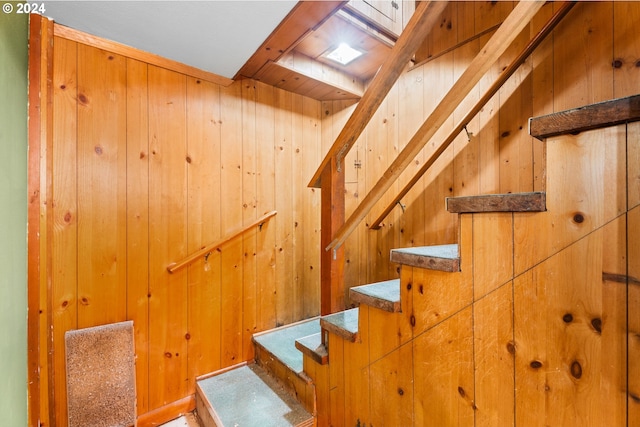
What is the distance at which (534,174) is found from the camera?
1.42 metres

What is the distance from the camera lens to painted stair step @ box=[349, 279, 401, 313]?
1.18m

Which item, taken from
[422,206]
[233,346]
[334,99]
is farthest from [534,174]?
[233,346]

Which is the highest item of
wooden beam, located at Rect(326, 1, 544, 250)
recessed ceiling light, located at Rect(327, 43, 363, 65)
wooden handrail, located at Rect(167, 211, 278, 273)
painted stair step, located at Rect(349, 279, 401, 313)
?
recessed ceiling light, located at Rect(327, 43, 363, 65)

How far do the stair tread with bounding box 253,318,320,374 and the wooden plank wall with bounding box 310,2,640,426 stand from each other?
26 cm

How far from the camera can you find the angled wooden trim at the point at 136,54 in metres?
1.47

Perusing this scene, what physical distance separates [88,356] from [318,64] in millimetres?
2467

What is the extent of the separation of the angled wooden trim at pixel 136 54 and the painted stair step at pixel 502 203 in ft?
5.96

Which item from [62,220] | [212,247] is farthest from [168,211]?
[62,220]

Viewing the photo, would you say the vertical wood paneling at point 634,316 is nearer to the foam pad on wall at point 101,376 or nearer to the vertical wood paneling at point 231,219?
the vertical wood paneling at point 231,219

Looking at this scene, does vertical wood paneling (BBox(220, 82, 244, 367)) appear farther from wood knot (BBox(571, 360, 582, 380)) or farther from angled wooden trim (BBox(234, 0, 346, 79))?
wood knot (BBox(571, 360, 582, 380))

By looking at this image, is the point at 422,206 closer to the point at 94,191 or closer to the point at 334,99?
the point at 334,99

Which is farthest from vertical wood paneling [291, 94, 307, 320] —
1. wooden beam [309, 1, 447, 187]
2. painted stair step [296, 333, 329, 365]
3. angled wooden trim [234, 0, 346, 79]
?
wooden beam [309, 1, 447, 187]

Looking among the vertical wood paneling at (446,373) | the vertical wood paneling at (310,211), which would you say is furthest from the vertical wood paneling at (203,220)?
the vertical wood paneling at (446,373)

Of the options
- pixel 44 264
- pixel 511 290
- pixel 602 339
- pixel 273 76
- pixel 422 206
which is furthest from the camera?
pixel 273 76
